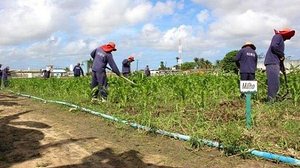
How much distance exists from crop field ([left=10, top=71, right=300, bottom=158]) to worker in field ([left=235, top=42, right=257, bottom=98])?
0.51 meters

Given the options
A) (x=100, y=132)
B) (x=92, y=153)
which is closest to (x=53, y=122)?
(x=100, y=132)

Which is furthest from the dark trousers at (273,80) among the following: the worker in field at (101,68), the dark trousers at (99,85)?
the dark trousers at (99,85)

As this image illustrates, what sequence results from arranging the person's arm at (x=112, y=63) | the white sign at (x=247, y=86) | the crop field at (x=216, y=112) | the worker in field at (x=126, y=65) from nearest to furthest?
the crop field at (x=216, y=112)
the white sign at (x=247, y=86)
the person's arm at (x=112, y=63)
the worker in field at (x=126, y=65)

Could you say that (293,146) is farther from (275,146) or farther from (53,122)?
(53,122)

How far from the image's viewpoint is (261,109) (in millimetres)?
7629

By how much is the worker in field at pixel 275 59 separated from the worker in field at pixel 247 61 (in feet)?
3.37

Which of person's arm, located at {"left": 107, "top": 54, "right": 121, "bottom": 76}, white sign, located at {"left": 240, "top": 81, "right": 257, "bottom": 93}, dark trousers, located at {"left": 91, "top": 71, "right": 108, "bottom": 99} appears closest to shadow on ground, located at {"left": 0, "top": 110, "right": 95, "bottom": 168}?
white sign, located at {"left": 240, "top": 81, "right": 257, "bottom": 93}

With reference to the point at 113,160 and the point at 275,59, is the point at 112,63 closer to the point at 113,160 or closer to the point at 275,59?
the point at 275,59

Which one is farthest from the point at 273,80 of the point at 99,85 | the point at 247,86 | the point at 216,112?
the point at 99,85

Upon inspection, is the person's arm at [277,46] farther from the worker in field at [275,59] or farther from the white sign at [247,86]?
the white sign at [247,86]

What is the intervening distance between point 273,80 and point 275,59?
506 mm

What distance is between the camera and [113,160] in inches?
217

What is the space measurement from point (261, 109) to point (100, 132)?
3030mm

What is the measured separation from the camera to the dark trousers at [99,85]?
1170cm
